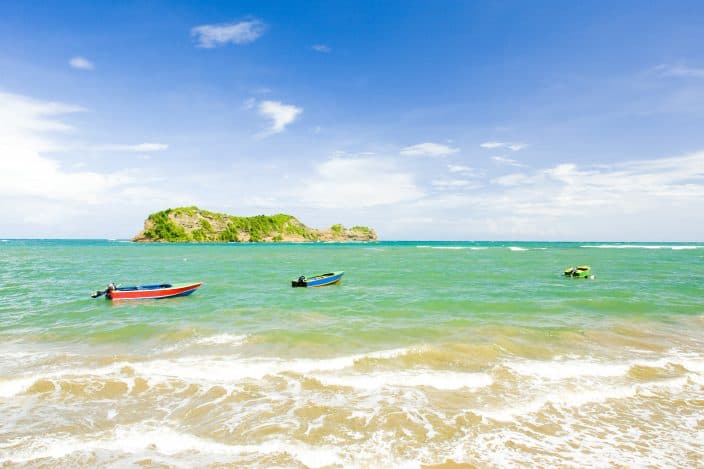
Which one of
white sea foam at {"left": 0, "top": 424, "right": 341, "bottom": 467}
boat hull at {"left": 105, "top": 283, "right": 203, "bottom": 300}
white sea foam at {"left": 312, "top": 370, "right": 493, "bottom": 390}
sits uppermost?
boat hull at {"left": 105, "top": 283, "right": 203, "bottom": 300}

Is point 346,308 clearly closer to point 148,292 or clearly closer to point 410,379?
point 410,379

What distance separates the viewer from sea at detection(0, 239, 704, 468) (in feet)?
24.3

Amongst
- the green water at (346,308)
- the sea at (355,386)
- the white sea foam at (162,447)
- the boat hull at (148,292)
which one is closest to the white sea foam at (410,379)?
the sea at (355,386)

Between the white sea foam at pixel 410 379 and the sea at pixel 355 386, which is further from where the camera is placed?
Answer: the white sea foam at pixel 410 379

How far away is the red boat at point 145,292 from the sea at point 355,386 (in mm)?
3663

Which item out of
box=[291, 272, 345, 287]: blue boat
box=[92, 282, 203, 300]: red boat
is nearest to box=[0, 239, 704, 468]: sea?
box=[92, 282, 203, 300]: red boat

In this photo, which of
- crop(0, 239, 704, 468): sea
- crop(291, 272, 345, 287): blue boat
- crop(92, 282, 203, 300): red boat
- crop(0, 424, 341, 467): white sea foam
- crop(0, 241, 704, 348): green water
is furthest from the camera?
crop(291, 272, 345, 287): blue boat

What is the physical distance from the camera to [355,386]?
35.1 ft

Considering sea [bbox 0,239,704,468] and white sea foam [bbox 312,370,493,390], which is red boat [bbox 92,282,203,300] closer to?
sea [bbox 0,239,704,468]

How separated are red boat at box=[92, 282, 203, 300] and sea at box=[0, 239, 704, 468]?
366 centimetres

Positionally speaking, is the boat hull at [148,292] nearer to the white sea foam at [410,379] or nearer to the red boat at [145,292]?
the red boat at [145,292]

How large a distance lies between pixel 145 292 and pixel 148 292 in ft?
0.62

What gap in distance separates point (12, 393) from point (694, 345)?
23168mm

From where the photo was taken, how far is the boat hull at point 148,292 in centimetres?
2588
